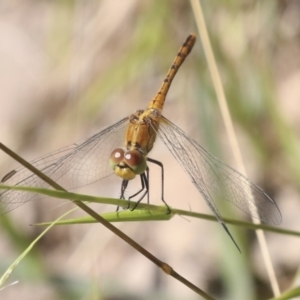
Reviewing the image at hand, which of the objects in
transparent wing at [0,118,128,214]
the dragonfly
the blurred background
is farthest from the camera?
the blurred background

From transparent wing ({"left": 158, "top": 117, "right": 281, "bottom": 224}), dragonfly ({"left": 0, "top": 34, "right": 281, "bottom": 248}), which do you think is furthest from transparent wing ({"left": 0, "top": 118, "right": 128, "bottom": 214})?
transparent wing ({"left": 158, "top": 117, "right": 281, "bottom": 224})

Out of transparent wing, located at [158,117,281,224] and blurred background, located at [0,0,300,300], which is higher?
blurred background, located at [0,0,300,300]

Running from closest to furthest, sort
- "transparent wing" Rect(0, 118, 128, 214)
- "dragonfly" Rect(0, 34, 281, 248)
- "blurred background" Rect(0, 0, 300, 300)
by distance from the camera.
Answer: "dragonfly" Rect(0, 34, 281, 248), "transparent wing" Rect(0, 118, 128, 214), "blurred background" Rect(0, 0, 300, 300)

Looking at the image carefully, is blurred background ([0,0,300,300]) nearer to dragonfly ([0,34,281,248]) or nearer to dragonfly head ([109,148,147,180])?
dragonfly ([0,34,281,248])

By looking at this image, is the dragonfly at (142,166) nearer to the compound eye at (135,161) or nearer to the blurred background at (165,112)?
the compound eye at (135,161)

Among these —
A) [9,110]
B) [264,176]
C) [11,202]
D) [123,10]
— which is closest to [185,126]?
[264,176]

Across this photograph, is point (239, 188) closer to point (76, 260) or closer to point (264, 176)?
point (264, 176)

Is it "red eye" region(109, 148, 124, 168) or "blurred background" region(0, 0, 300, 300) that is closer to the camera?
"red eye" region(109, 148, 124, 168)

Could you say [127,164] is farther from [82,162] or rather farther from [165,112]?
[165,112]
